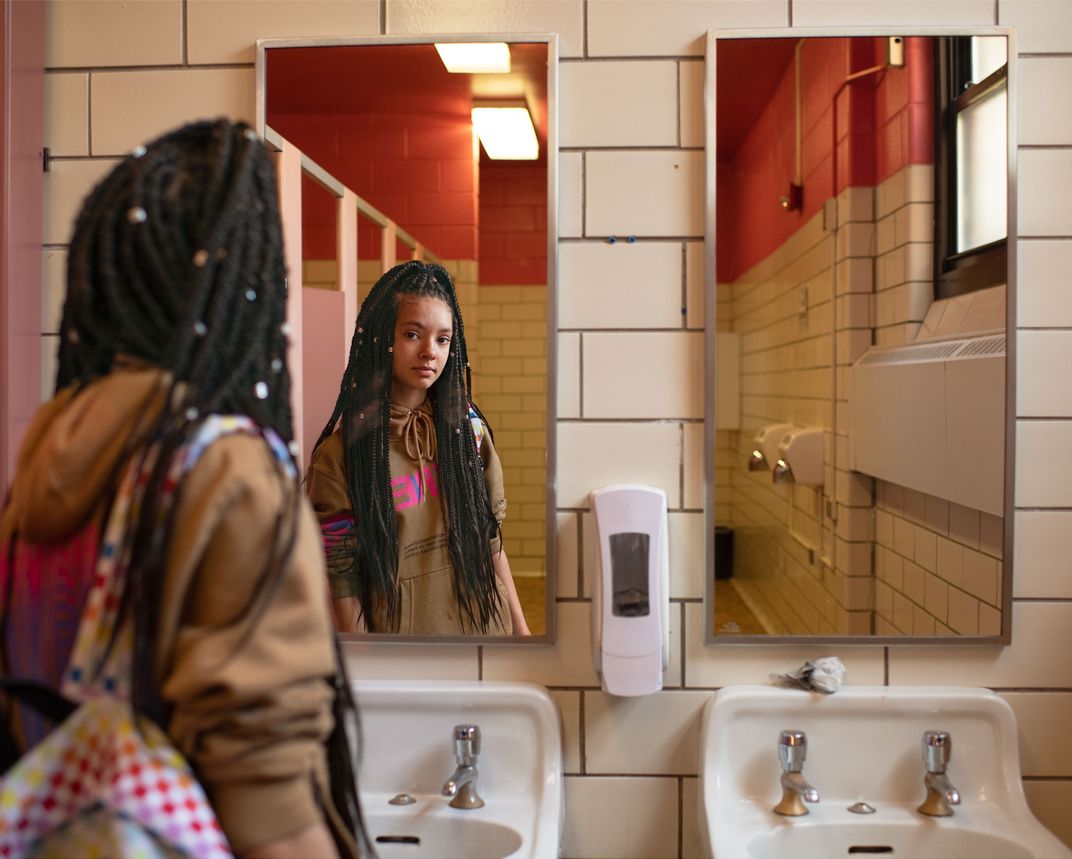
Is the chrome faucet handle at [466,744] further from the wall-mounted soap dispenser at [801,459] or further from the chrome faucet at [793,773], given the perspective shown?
the wall-mounted soap dispenser at [801,459]

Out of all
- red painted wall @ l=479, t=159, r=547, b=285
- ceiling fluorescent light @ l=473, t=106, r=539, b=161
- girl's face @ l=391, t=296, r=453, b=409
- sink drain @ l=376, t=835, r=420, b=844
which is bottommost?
sink drain @ l=376, t=835, r=420, b=844

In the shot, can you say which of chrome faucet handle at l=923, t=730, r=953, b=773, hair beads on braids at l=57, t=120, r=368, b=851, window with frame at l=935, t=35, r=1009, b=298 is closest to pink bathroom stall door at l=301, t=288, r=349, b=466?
hair beads on braids at l=57, t=120, r=368, b=851

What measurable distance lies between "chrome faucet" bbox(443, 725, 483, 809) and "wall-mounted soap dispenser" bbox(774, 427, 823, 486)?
24.8 inches

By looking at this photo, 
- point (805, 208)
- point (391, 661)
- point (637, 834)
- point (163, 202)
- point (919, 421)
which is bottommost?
point (637, 834)

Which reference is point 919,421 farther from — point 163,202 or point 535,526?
point 163,202

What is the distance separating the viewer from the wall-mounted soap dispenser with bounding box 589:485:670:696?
4.96 ft

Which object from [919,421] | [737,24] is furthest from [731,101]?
[919,421]

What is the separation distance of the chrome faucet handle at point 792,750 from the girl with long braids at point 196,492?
92 centimetres

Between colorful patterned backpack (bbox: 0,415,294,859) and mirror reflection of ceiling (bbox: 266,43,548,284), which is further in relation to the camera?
mirror reflection of ceiling (bbox: 266,43,548,284)

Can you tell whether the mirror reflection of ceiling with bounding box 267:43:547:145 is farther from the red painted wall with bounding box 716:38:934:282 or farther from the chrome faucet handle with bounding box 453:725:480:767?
the chrome faucet handle with bounding box 453:725:480:767

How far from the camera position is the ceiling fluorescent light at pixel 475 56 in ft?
5.21

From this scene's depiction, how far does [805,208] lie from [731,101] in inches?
8.2

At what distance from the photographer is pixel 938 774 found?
153 cm

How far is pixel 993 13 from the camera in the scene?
157 centimetres
